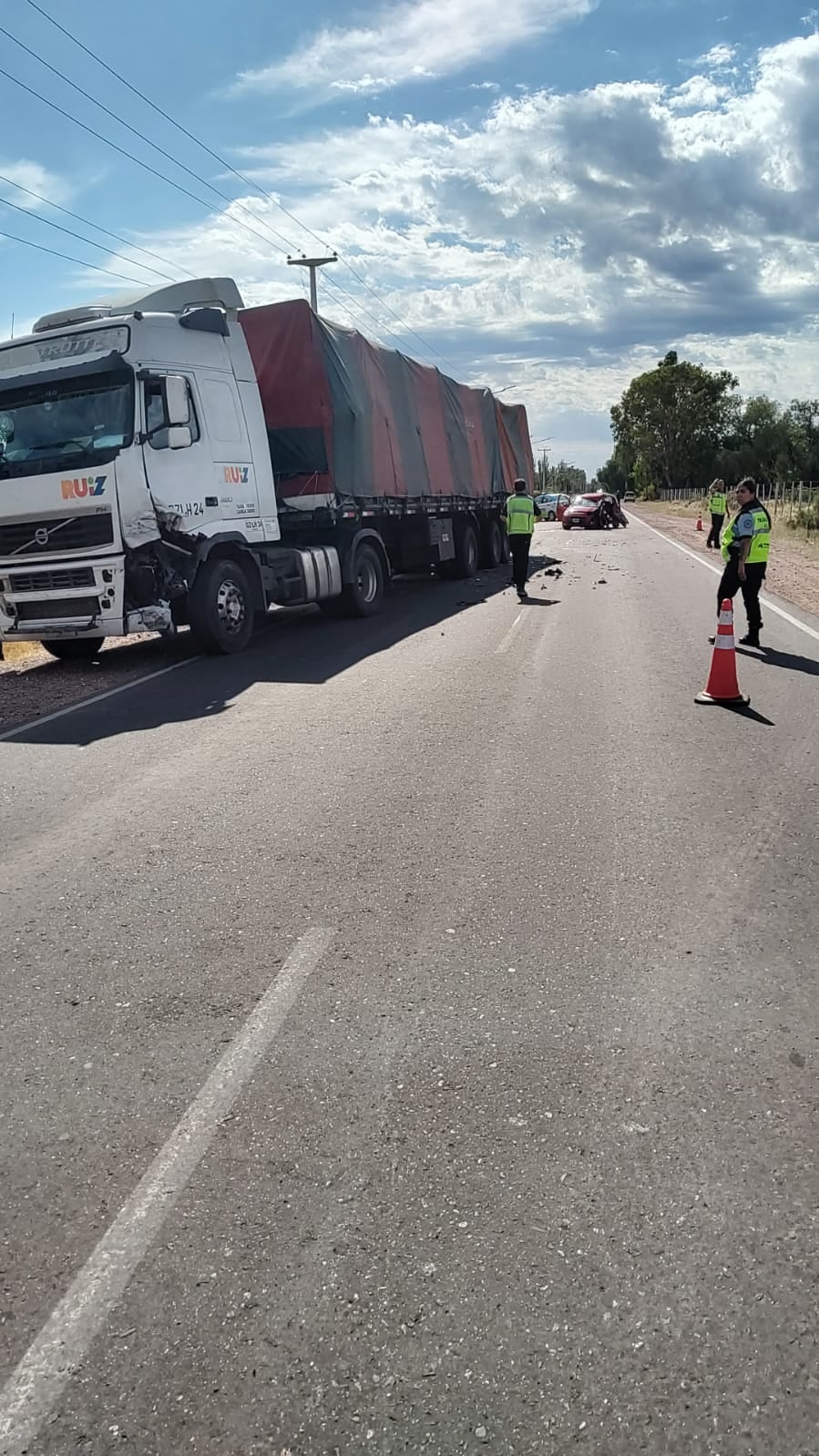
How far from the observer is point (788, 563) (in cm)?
2539

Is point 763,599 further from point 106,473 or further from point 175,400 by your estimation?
point 106,473

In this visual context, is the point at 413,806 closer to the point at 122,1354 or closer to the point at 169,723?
the point at 169,723

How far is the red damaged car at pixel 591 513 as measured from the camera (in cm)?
4266

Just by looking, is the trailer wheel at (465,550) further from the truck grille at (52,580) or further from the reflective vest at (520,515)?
the truck grille at (52,580)

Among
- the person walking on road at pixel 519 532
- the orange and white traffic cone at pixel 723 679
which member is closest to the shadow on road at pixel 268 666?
the person walking on road at pixel 519 532

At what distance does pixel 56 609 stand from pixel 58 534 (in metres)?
0.75

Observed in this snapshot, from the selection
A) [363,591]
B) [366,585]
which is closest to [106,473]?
[363,591]

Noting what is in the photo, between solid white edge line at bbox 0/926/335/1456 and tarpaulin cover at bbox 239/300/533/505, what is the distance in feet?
35.1

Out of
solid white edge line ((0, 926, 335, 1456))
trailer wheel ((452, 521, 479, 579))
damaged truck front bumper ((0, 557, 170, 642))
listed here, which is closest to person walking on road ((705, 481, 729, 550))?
trailer wheel ((452, 521, 479, 579))

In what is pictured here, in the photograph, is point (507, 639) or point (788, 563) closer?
point (507, 639)

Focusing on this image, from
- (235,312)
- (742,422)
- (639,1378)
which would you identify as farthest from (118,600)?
(742,422)

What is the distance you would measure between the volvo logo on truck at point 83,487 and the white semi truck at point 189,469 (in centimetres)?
2

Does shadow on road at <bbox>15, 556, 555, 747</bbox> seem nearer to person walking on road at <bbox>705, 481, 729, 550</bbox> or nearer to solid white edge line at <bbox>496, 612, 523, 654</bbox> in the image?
solid white edge line at <bbox>496, 612, 523, 654</bbox>

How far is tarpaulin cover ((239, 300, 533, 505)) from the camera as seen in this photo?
13305 mm
